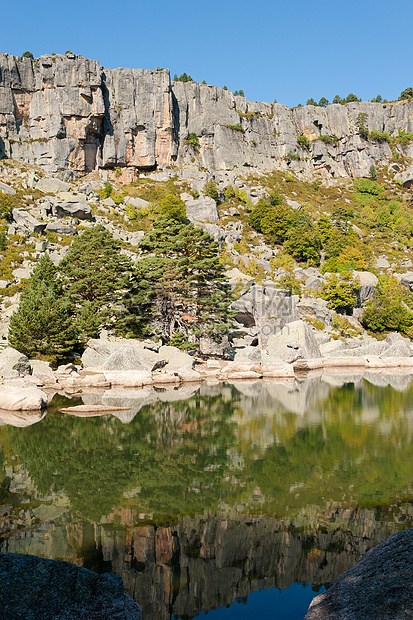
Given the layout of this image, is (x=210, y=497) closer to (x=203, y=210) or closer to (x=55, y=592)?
(x=55, y=592)

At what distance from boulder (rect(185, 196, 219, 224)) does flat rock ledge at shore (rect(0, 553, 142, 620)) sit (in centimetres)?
6265

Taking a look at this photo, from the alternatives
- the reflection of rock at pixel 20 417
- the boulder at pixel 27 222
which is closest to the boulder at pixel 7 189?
the boulder at pixel 27 222

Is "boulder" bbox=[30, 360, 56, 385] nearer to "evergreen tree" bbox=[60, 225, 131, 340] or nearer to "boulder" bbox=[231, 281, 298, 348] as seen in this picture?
"evergreen tree" bbox=[60, 225, 131, 340]

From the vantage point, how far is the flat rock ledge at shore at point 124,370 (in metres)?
23.2

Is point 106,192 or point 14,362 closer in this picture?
point 14,362

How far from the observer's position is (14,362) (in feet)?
84.9

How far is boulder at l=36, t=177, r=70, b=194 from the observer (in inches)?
2542

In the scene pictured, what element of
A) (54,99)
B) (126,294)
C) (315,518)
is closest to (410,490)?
(315,518)

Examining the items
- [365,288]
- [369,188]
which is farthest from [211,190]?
[369,188]

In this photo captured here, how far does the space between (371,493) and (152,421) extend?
1049cm

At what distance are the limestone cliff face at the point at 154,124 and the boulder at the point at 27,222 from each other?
17272 millimetres

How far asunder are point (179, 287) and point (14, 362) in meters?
14.7

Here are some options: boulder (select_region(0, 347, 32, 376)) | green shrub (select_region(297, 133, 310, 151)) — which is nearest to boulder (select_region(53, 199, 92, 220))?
boulder (select_region(0, 347, 32, 376))

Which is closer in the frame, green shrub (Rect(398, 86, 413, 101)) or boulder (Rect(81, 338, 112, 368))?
boulder (Rect(81, 338, 112, 368))
